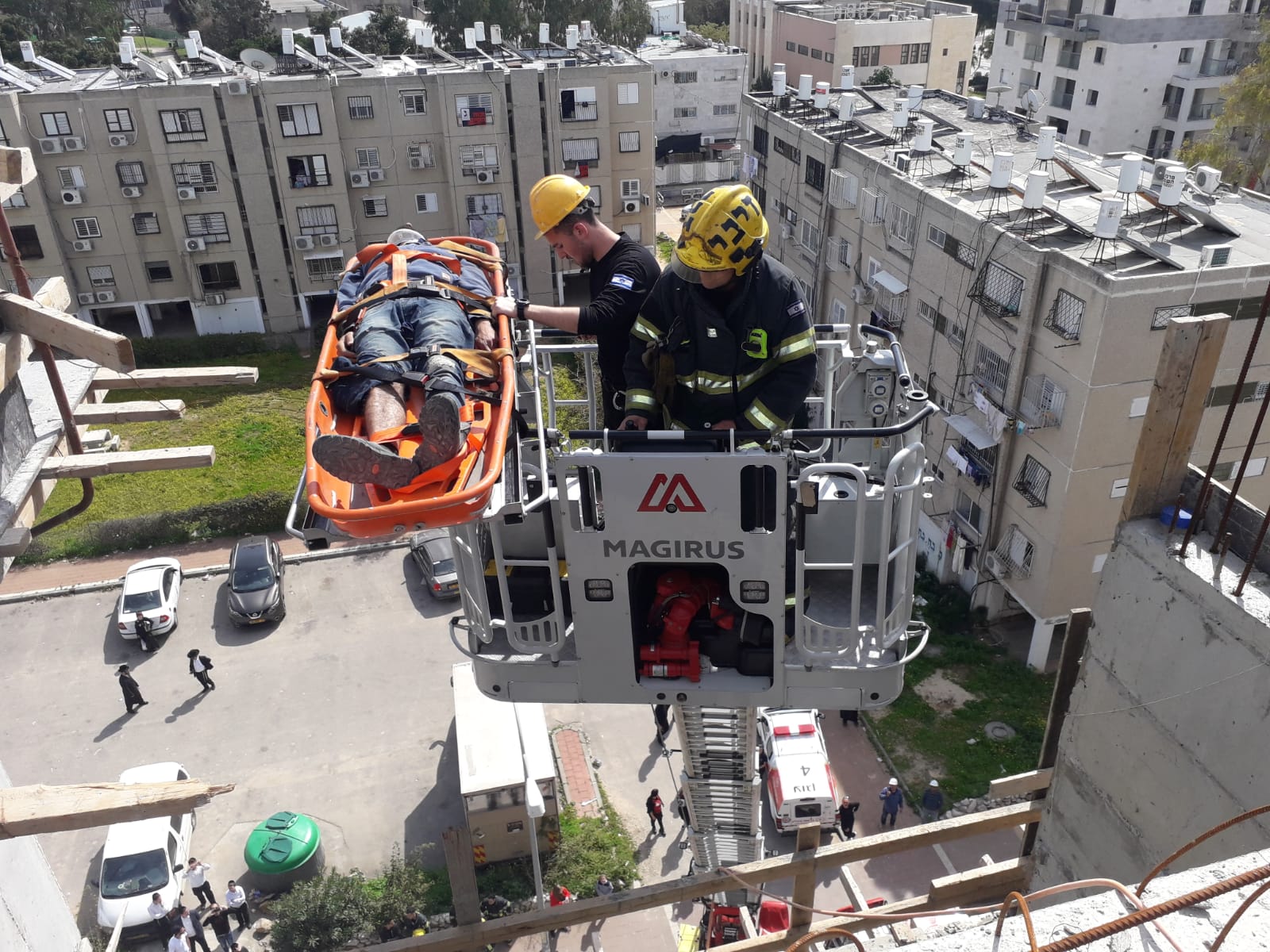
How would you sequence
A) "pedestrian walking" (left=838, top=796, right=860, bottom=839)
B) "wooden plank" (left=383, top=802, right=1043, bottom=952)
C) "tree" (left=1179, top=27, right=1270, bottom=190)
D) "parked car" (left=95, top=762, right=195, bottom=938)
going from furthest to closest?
"tree" (left=1179, top=27, right=1270, bottom=190)
"pedestrian walking" (left=838, top=796, right=860, bottom=839)
"parked car" (left=95, top=762, right=195, bottom=938)
"wooden plank" (left=383, top=802, right=1043, bottom=952)

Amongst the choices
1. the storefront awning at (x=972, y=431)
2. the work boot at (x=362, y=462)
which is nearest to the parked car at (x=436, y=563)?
the storefront awning at (x=972, y=431)

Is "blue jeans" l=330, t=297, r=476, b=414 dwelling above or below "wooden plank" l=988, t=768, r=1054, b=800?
above

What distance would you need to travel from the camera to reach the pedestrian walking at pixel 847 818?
1656 cm

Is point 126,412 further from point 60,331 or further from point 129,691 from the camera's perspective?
point 129,691

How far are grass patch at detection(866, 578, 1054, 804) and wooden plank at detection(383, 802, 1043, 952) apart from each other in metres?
11.1

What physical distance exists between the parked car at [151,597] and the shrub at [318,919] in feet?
30.4

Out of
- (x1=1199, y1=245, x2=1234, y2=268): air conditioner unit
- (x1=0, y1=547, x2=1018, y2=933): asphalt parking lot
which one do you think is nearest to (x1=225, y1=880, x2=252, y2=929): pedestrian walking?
(x1=0, y1=547, x2=1018, y2=933): asphalt parking lot

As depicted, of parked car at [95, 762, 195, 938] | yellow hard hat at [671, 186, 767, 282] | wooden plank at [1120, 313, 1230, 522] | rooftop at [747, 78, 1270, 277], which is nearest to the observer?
wooden plank at [1120, 313, 1230, 522]

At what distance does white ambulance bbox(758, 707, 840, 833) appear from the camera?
1642 cm

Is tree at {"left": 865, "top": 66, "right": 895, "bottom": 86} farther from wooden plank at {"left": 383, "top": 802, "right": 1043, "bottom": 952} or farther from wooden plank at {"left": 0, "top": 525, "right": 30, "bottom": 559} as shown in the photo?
wooden plank at {"left": 0, "top": 525, "right": 30, "bottom": 559}

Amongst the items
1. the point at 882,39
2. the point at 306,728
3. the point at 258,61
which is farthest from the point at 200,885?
the point at 882,39

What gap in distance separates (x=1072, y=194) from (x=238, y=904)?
21.5 metres

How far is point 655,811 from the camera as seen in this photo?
16.5 meters

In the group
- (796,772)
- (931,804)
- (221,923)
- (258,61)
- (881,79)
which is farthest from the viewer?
(881,79)
